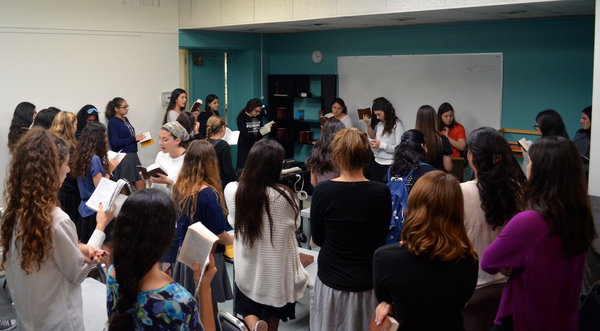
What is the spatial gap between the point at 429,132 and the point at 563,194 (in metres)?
3.17

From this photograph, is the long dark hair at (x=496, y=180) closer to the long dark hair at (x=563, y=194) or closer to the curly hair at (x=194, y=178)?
the long dark hair at (x=563, y=194)

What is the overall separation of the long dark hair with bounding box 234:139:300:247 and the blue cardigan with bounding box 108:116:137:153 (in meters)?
4.87

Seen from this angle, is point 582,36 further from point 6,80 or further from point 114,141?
point 6,80

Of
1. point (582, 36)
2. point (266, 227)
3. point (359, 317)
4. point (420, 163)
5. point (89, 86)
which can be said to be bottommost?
point (359, 317)

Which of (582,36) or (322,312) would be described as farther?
(582,36)

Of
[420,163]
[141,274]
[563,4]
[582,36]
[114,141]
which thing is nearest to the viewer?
[141,274]

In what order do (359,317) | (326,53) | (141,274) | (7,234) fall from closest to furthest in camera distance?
(141,274)
(7,234)
(359,317)
(326,53)

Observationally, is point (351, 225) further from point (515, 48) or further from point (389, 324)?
point (515, 48)

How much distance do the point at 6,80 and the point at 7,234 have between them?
5.38 meters

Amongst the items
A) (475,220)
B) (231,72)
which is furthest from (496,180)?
(231,72)

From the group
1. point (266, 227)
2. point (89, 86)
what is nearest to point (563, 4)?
point (266, 227)

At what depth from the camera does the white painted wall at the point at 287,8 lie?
6.16 metres

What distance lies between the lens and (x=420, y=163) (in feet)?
12.7

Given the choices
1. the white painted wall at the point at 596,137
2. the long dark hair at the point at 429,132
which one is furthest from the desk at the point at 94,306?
the white painted wall at the point at 596,137
